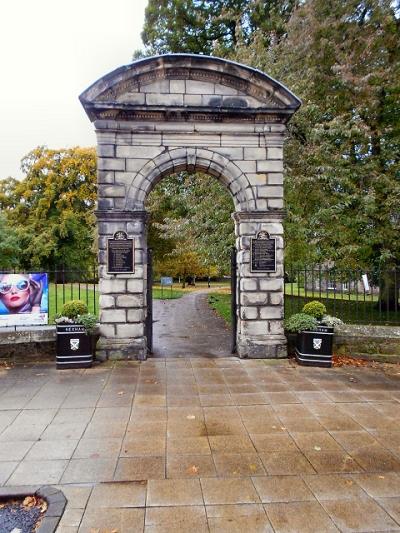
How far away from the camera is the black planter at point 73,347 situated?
798cm

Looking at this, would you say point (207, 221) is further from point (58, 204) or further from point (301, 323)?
point (58, 204)

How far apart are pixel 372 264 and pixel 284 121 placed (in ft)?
22.1

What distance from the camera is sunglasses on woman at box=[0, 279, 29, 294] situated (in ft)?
27.5

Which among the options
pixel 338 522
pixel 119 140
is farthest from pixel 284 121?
pixel 338 522

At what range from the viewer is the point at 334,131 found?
34.8 feet

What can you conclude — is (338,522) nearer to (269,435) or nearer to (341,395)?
(269,435)

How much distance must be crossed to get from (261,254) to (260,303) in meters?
1.07

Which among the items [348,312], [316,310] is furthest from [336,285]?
[316,310]

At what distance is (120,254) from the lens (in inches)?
335

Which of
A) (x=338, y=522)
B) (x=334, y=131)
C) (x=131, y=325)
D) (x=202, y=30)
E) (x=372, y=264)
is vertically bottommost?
(x=338, y=522)

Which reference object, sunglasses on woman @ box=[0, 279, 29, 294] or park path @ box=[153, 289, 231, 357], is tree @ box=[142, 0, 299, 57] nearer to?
park path @ box=[153, 289, 231, 357]

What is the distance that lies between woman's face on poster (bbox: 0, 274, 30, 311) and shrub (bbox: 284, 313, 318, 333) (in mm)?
5663

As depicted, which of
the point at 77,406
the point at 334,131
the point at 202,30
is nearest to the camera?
the point at 77,406

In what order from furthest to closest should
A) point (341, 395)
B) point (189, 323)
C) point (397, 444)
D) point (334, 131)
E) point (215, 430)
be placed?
point (189, 323)
point (334, 131)
point (341, 395)
point (215, 430)
point (397, 444)
